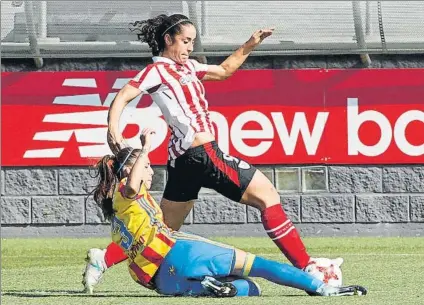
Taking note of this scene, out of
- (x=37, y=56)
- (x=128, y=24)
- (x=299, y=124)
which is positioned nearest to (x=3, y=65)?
(x=37, y=56)

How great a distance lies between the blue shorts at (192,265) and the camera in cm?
724

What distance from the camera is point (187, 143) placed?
26.9 feet

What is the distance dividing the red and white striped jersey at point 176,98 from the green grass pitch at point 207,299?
1.00 m

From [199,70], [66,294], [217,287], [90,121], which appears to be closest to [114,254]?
[66,294]

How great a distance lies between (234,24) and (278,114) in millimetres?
1034

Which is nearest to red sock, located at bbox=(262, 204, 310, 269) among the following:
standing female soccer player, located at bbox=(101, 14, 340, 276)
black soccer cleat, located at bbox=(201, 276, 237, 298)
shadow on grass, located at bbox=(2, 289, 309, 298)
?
standing female soccer player, located at bbox=(101, 14, 340, 276)

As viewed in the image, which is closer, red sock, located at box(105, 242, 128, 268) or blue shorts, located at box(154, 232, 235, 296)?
blue shorts, located at box(154, 232, 235, 296)

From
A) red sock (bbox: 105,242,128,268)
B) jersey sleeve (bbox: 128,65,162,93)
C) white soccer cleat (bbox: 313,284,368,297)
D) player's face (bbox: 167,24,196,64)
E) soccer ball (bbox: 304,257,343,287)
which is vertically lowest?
white soccer cleat (bbox: 313,284,368,297)

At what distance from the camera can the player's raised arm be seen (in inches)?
339

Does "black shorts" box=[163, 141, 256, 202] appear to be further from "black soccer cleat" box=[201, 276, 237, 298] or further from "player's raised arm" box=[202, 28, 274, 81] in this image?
"black soccer cleat" box=[201, 276, 237, 298]

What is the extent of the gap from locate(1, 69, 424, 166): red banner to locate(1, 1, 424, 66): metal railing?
28 centimetres

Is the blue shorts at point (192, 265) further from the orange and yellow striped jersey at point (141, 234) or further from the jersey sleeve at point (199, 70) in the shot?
the jersey sleeve at point (199, 70)

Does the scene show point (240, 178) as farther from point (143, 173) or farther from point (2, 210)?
point (2, 210)

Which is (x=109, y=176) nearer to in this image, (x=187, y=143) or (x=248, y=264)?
(x=187, y=143)
